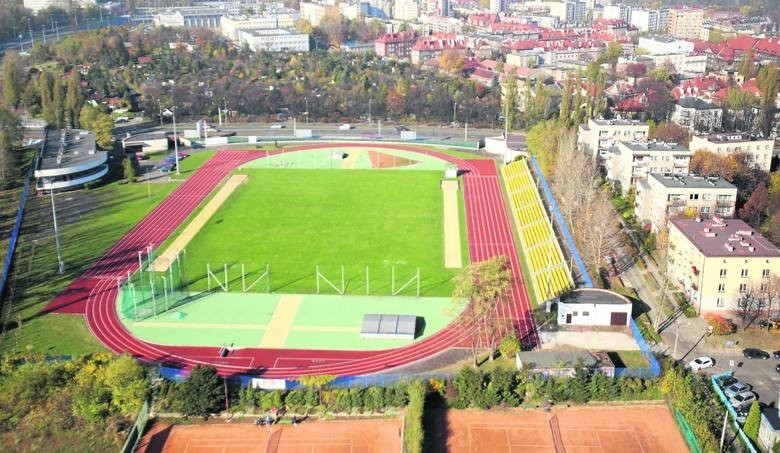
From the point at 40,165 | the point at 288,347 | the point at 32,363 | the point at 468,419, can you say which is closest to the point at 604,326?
the point at 468,419

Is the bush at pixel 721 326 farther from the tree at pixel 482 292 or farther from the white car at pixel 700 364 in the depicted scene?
the tree at pixel 482 292

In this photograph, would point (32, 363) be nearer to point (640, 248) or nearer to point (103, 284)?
point (103, 284)

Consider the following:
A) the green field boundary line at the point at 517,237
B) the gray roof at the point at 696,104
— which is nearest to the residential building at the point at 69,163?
the green field boundary line at the point at 517,237

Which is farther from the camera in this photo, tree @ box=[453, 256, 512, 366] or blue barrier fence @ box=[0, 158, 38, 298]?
blue barrier fence @ box=[0, 158, 38, 298]

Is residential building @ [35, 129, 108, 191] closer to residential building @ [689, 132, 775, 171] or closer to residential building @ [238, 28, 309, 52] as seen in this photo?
residential building @ [689, 132, 775, 171]

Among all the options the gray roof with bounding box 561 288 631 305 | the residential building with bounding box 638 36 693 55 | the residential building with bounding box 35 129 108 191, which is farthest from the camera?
the residential building with bounding box 638 36 693 55

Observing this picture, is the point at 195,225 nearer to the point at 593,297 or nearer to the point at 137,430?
the point at 137,430

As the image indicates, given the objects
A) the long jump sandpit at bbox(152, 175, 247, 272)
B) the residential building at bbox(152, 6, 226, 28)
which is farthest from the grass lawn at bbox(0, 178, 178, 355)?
the residential building at bbox(152, 6, 226, 28)
